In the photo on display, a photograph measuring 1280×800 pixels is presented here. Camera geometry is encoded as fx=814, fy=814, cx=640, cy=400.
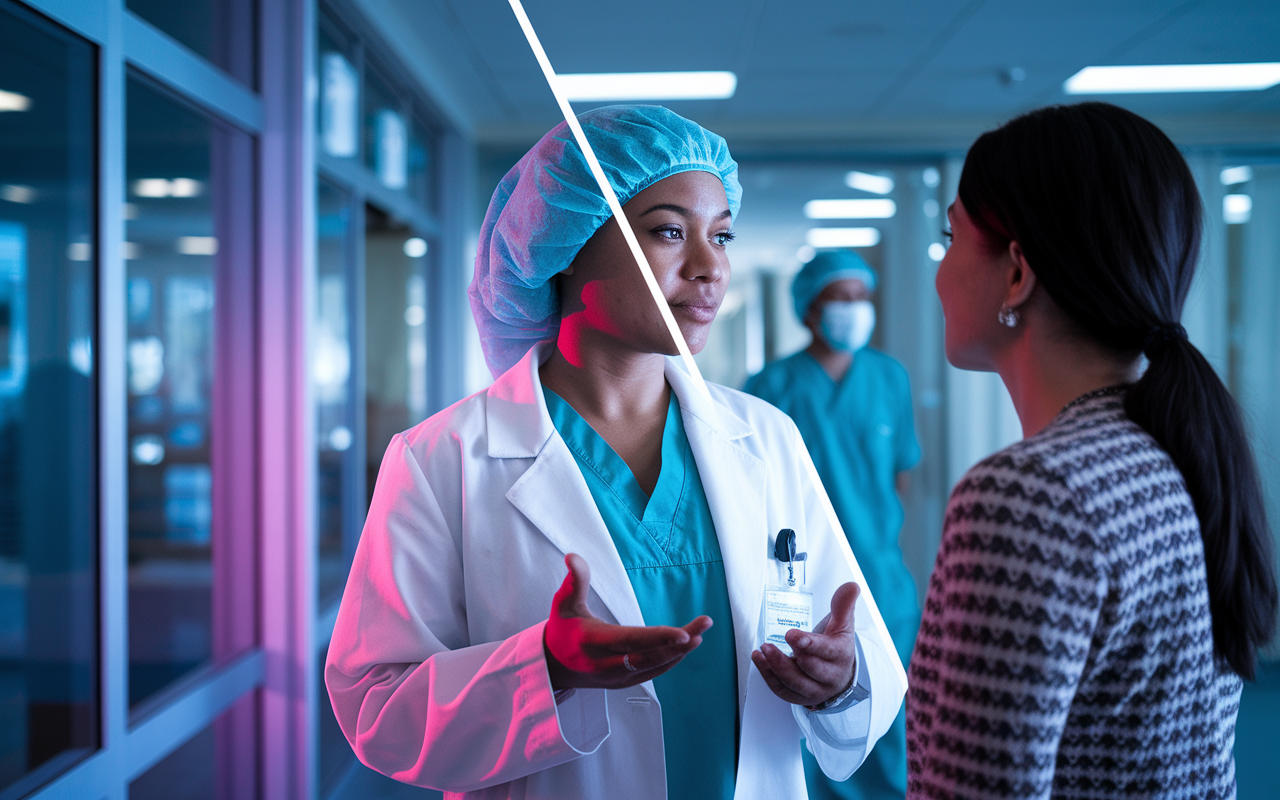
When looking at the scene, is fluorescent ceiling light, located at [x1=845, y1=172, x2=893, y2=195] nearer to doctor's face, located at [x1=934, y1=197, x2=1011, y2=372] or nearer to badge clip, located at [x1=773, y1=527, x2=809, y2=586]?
doctor's face, located at [x1=934, y1=197, x2=1011, y2=372]

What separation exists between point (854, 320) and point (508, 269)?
2084 millimetres

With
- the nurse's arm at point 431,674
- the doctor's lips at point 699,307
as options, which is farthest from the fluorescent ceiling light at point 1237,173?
the nurse's arm at point 431,674

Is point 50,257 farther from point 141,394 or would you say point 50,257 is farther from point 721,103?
point 721,103

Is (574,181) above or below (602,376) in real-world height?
above

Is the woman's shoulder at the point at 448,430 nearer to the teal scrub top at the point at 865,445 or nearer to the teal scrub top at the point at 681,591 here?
the teal scrub top at the point at 681,591

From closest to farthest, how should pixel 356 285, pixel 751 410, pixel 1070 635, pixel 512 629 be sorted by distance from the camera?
pixel 1070 635 → pixel 512 629 → pixel 751 410 → pixel 356 285

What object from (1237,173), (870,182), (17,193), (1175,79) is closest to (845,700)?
(17,193)

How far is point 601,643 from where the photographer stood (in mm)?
747

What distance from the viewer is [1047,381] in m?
0.79

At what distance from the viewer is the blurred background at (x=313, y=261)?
61.9 inches

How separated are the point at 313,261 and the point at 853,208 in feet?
10.9

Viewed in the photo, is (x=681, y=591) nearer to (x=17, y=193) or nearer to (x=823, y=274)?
(x=17, y=193)

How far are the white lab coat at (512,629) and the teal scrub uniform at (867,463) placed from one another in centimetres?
161

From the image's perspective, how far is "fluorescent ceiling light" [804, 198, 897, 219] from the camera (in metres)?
4.72
